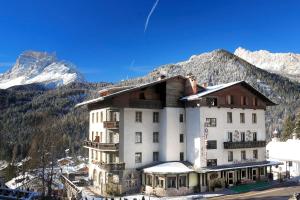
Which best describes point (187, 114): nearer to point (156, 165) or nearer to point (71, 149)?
point (156, 165)

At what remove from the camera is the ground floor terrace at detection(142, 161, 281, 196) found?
4647 centimetres

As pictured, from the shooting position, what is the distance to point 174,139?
51.0 m

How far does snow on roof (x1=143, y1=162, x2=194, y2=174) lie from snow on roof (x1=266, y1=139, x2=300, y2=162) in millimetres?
30023

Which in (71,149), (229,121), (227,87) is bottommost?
(71,149)

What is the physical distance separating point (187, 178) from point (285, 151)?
112ft

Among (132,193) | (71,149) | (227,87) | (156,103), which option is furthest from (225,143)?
(71,149)

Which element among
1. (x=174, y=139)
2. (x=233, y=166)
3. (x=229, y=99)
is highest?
(x=229, y=99)

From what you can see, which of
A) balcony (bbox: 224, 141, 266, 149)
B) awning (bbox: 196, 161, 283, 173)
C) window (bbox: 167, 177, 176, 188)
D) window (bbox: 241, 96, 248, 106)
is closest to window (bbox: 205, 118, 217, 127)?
balcony (bbox: 224, 141, 266, 149)

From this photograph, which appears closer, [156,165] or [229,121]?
[156,165]

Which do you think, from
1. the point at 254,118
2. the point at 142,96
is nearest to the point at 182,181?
the point at 142,96

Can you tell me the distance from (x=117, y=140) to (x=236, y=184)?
17.5 m

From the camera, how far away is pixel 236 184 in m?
51.8

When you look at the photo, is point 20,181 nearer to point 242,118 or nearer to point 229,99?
point 229,99

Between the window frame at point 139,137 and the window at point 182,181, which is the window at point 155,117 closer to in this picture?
the window frame at point 139,137
